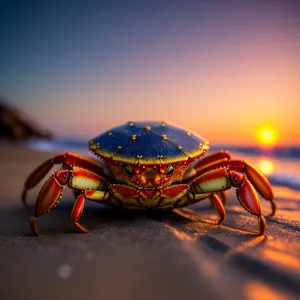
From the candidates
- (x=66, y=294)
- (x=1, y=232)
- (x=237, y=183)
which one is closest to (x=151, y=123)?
(x=237, y=183)

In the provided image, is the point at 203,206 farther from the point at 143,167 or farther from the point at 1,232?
the point at 1,232

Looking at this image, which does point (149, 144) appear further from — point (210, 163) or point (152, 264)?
point (152, 264)

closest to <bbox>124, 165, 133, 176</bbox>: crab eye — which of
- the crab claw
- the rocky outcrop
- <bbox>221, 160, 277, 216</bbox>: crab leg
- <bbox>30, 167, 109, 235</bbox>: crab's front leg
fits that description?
<bbox>30, 167, 109, 235</bbox>: crab's front leg

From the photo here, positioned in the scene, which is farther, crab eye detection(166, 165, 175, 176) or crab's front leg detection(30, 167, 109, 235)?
crab eye detection(166, 165, 175, 176)

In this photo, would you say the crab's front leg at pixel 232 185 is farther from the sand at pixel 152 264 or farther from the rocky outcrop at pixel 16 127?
the rocky outcrop at pixel 16 127

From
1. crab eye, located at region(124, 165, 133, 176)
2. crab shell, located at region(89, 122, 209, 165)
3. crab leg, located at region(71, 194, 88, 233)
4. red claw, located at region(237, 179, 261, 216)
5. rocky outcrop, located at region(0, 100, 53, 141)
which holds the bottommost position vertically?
rocky outcrop, located at region(0, 100, 53, 141)

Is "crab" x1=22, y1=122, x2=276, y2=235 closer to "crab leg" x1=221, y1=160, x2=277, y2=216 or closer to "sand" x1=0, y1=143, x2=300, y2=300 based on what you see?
"crab leg" x1=221, y1=160, x2=277, y2=216

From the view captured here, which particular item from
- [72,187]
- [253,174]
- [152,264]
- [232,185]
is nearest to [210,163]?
[253,174]
